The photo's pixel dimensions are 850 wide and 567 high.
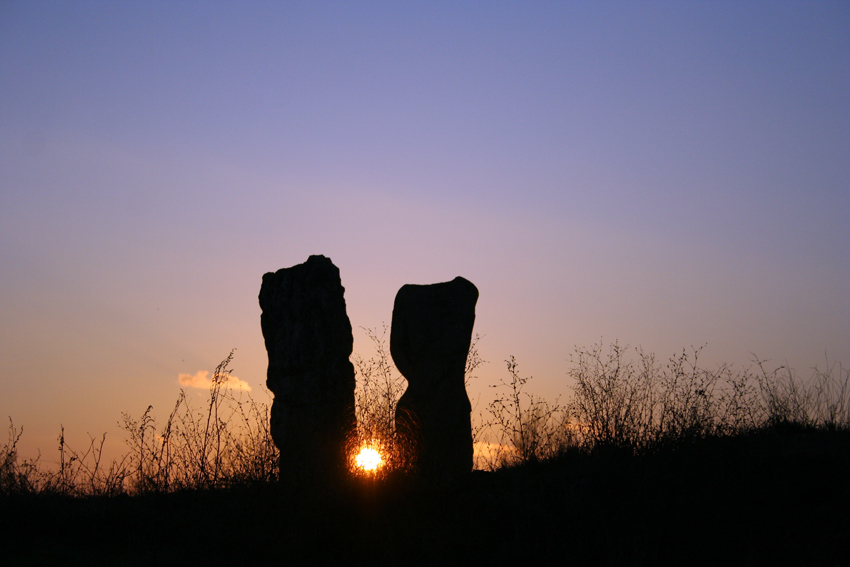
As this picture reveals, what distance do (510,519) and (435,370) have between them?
2233 mm

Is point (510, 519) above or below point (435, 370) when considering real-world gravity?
below

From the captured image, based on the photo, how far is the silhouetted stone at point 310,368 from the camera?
22.4 ft

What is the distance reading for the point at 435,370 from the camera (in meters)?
7.43

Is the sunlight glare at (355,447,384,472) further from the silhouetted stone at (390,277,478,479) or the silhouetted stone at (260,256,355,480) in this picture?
the silhouetted stone at (390,277,478,479)

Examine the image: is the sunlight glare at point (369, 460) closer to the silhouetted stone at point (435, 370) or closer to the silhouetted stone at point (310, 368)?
the silhouetted stone at point (310, 368)

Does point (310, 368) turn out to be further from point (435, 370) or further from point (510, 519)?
point (510, 519)

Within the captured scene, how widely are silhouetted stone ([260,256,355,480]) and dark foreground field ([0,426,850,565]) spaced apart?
80 centimetres

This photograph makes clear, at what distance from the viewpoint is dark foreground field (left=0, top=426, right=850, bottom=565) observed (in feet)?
16.5

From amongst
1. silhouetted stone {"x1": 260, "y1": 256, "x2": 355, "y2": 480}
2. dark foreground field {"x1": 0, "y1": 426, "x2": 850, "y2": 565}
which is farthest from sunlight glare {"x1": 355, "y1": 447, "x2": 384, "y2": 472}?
dark foreground field {"x1": 0, "y1": 426, "x2": 850, "y2": 565}

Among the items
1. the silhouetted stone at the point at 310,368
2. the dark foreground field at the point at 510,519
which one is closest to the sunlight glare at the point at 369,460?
the silhouetted stone at the point at 310,368

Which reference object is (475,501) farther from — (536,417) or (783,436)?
(783,436)

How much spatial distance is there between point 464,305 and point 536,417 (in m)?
1.58

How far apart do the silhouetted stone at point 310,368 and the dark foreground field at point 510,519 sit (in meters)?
0.80

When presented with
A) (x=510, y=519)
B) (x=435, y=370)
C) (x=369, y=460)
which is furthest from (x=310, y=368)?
(x=510, y=519)
